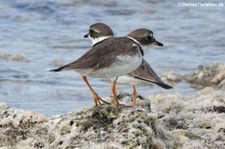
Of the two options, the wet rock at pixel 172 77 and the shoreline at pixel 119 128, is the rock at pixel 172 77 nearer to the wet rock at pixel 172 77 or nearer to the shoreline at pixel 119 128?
the wet rock at pixel 172 77

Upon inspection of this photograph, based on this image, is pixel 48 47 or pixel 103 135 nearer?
pixel 103 135

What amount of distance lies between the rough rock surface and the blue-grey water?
1856mm

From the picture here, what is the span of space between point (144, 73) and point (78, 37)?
7.44 meters

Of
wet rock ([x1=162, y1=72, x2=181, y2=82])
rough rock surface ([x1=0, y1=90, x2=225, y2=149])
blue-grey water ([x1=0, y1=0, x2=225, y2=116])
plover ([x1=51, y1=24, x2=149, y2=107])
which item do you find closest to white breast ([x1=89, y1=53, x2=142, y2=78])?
plover ([x1=51, y1=24, x2=149, y2=107])

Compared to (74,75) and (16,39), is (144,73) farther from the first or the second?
(16,39)

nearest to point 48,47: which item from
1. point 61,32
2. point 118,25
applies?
point 61,32

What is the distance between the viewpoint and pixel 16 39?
45.0ft

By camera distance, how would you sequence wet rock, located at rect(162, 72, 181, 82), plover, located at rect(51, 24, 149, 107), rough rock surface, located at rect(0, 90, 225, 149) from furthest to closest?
wet rock, located at rect(162, 72, 181, 82)
plover, located at rect(51, 24, 149, 107)
rough rock surface, located at rect(0, 90, 225, 149)

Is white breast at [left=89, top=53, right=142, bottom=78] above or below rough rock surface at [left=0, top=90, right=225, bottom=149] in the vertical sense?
above

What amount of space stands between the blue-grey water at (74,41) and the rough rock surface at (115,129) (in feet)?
6.09

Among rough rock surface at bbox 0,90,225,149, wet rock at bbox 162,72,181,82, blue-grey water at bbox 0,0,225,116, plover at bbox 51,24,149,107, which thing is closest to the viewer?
Result: rough rock surface at bbox 0,90,225,149

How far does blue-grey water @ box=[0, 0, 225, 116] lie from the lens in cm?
980

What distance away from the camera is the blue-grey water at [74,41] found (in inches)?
386

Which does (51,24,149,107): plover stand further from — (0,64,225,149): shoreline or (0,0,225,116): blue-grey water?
(0,0,225,116): blue-grey water
